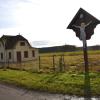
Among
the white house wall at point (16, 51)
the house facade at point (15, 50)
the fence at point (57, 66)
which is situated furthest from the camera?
the house facade at point (15, 50)

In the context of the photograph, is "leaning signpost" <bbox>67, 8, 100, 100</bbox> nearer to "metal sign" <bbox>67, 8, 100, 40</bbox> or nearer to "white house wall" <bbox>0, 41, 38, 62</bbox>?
"metal sign" <bbox>67, 8, 100, 40</bbox>

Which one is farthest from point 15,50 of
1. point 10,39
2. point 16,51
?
point 10,39

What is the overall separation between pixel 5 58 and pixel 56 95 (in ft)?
159

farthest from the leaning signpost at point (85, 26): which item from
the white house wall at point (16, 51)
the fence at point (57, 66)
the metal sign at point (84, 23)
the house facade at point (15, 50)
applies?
the white house wall at point (16, 51)

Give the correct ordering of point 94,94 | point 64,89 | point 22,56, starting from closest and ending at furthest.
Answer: point 94,94 < point 64,89 < point 22,56

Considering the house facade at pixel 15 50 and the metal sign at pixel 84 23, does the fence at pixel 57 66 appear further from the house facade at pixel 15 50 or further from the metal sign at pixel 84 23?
the house facade at pixel 15 50

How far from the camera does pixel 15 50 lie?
2217 inches

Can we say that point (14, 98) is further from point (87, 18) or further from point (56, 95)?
point (87, 18)

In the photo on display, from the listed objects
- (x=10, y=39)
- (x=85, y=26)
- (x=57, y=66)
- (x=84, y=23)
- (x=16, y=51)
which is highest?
(x=10, y=39)

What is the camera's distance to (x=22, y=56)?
57.4 meters

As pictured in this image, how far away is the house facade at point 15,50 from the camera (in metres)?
56.4

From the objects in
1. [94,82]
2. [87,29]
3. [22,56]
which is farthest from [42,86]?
[22,56]

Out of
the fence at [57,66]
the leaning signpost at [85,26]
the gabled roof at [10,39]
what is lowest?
the fence at [57,66]

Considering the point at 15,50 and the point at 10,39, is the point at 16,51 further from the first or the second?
the point at 10,39
